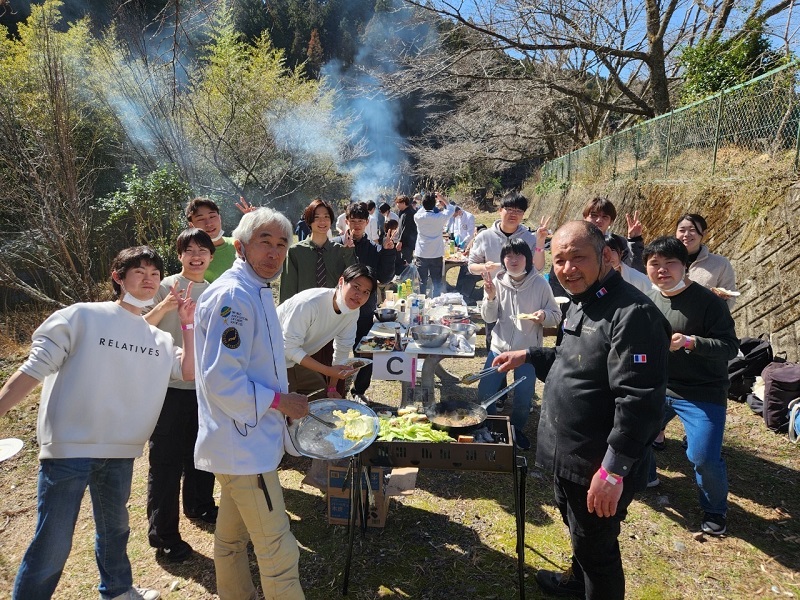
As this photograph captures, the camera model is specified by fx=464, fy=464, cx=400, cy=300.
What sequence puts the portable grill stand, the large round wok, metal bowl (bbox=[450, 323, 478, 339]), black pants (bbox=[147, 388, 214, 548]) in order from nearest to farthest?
the portable grill stand, the large round wok, black pants (bbox=[147, 388, 214, 548]), metal bowl (bbox=[450, 323, 478, 339])

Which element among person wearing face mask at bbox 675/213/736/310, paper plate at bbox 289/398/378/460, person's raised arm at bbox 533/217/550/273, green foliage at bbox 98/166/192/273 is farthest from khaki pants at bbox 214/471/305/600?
green foliage at bbox 98/166/192/273

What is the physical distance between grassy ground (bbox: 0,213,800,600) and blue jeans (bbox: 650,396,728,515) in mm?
292

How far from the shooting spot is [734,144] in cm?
755

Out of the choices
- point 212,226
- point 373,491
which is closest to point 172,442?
point 373,491

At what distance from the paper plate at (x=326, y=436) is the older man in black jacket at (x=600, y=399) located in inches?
38.6

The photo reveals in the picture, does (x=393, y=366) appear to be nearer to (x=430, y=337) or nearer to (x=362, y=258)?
(x=430, y=337)

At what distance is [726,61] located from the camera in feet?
32.2

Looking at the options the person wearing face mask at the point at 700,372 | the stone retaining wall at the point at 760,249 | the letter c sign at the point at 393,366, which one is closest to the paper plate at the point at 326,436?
the letter c sign at the point at 393,366

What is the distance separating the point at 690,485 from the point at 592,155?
1408 centimetres

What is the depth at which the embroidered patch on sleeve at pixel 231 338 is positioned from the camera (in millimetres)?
1963

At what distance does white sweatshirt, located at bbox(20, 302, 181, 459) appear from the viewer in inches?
84.3

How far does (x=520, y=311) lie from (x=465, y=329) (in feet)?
2.01

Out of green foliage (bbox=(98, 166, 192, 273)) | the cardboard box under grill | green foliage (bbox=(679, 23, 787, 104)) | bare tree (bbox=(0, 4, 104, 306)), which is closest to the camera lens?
the cardboard box under grill

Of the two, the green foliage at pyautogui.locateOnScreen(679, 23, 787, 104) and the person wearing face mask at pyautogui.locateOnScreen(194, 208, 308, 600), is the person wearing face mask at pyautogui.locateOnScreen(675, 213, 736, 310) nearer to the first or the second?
the person wearing face mask at pyautogui.locateOnScreen(194, 208, 308, 600)
